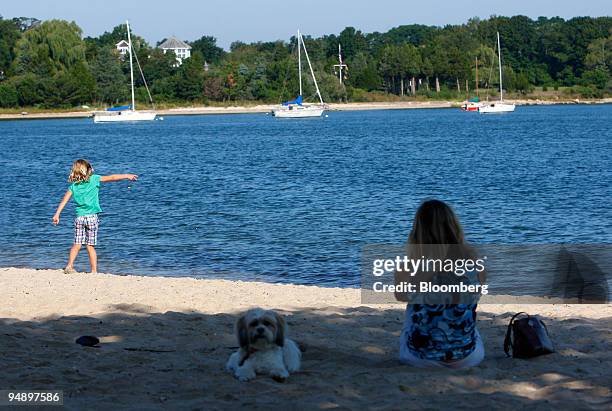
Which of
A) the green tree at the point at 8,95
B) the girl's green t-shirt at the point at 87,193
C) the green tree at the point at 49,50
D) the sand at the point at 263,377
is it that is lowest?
the sand at the point at 263,377

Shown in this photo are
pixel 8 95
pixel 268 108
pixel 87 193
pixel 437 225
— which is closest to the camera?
pixel 437 225

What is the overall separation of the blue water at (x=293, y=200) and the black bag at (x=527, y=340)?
7.21 meters

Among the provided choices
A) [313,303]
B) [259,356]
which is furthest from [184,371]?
[313,303]

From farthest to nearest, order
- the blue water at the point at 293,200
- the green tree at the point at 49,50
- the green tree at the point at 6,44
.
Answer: the green tree at the point at 6,44, the green tree at the point at 49,50, the blue water at the point at 293,200

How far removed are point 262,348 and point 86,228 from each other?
279 inches

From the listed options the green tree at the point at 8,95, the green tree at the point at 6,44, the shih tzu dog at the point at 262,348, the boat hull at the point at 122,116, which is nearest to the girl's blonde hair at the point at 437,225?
the shih tzu dog at the point at 262,348

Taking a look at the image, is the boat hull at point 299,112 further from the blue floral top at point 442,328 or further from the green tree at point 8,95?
the blue floral top at point 442,328

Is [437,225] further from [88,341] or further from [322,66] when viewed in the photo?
[322,66]

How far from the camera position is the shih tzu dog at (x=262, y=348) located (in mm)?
5906

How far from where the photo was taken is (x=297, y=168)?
40500 mm

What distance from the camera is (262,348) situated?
20.0 ft

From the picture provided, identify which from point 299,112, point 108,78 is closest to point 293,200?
point 299,112

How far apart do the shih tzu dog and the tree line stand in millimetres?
107091

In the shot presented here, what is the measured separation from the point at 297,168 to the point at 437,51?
103 metres
